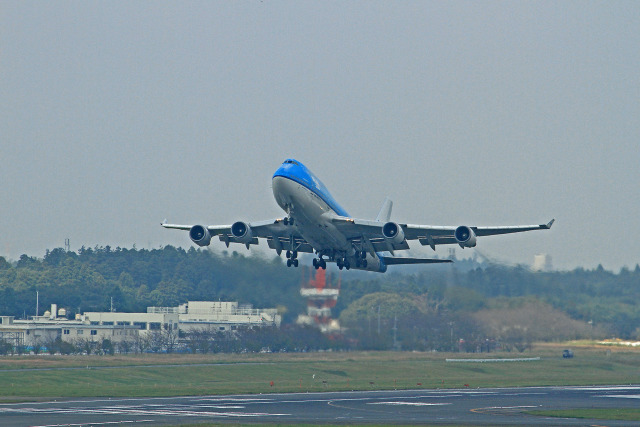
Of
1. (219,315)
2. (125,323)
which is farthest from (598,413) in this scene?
(125,323)

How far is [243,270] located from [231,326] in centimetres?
1438

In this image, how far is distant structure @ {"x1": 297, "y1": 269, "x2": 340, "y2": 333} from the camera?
85812 mm

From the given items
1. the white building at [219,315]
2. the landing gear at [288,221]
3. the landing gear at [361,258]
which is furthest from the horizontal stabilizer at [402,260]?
the white building at [219,315]

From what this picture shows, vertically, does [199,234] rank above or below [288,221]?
below

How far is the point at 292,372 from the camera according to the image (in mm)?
85812

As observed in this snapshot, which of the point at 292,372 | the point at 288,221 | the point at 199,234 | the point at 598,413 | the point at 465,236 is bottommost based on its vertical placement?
the point at 598,413

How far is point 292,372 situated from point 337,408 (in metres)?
27.1

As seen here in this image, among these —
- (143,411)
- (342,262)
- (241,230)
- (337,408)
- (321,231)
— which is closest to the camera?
(143,411)

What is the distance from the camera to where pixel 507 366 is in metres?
94.4

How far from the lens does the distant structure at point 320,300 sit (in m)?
85.8

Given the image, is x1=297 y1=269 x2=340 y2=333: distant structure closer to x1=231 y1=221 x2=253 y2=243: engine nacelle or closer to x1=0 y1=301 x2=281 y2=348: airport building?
x1=0 y1=301 x2=281 y2=348: airport building

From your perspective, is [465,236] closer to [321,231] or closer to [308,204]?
[321,231]

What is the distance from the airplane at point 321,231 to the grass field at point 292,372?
1264cm

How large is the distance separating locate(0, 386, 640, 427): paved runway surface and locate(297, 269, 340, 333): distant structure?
1557cm
